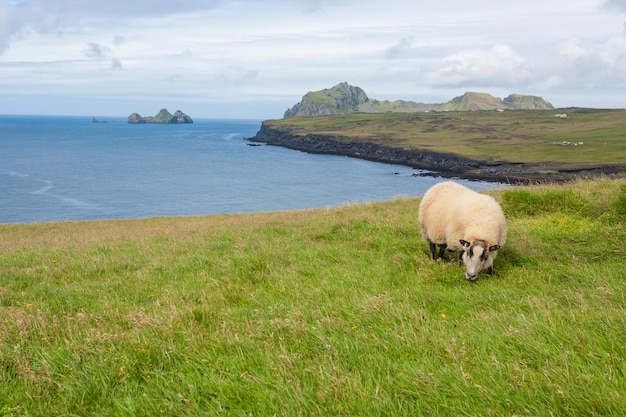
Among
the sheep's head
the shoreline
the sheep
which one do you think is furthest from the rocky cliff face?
the sheep's head

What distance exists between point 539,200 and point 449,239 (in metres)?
5.91

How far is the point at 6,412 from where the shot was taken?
3.79 m

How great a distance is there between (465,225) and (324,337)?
22.0 ft

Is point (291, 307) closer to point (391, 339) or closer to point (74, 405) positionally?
point (391, 339)

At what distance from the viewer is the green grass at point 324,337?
3609 millimetres

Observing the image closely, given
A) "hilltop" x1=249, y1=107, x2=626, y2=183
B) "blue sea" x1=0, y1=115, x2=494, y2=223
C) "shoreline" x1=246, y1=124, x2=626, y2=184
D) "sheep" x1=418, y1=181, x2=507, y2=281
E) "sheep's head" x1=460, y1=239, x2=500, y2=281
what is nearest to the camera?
"sheep's head" x1=460, y1=239, x2=500, y2=281

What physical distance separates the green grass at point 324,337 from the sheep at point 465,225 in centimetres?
45

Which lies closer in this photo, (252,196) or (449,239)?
(449,239)

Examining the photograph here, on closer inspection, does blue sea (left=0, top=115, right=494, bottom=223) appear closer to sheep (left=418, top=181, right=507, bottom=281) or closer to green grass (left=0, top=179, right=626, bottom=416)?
sheep (left=418, top=181, right=507, bottom=281)

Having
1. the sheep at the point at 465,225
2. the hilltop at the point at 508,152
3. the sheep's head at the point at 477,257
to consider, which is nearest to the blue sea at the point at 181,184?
the hilltop at the point at 508,152

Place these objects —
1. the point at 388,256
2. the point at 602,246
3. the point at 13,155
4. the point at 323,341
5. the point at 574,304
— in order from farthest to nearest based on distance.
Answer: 1. the point at 13,155
2. the point at 388,256
3. the point at 602,246
4. the point at 574,304
5. the point at 323,341

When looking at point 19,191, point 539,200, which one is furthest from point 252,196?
point 539,200

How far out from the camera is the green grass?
361 cm

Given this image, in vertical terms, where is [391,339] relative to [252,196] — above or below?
above
